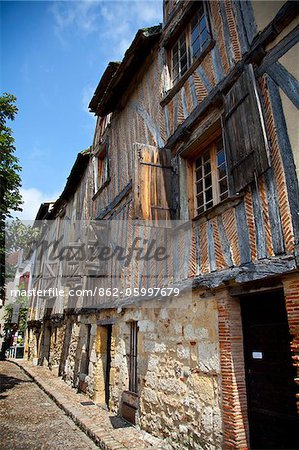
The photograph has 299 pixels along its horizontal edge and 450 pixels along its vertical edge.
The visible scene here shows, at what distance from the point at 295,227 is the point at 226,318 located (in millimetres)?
1294

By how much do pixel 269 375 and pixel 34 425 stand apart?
4582mm

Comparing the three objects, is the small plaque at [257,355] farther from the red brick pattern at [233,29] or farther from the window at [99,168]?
the window at [99,168]

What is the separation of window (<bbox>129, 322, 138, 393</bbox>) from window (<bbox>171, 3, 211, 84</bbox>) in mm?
4783

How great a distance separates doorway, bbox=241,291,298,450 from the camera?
9.27 ft

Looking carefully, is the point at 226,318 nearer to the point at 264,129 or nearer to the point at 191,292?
the point at 191,292

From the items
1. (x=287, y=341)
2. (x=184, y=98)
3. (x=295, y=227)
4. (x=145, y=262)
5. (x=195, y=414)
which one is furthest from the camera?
(x=145, y=262)

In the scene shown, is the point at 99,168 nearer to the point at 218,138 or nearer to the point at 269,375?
the point at 218,138

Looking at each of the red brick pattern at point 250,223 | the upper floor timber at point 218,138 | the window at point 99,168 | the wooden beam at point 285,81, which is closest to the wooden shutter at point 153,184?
the upper floor timber at point 218,138

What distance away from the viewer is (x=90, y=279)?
26.9ft

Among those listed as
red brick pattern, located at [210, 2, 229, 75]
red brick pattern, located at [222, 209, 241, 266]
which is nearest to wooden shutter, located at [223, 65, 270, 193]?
red brick pattern, located at [222, 209, 241, 266]

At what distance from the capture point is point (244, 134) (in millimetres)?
3391

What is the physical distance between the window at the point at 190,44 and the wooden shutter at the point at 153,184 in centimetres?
161

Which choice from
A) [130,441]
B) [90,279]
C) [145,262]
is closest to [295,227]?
[145,262]

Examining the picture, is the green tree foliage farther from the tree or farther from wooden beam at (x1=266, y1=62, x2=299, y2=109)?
wooden beam at (x1=266, y1=62, x2=299, y2=109)
